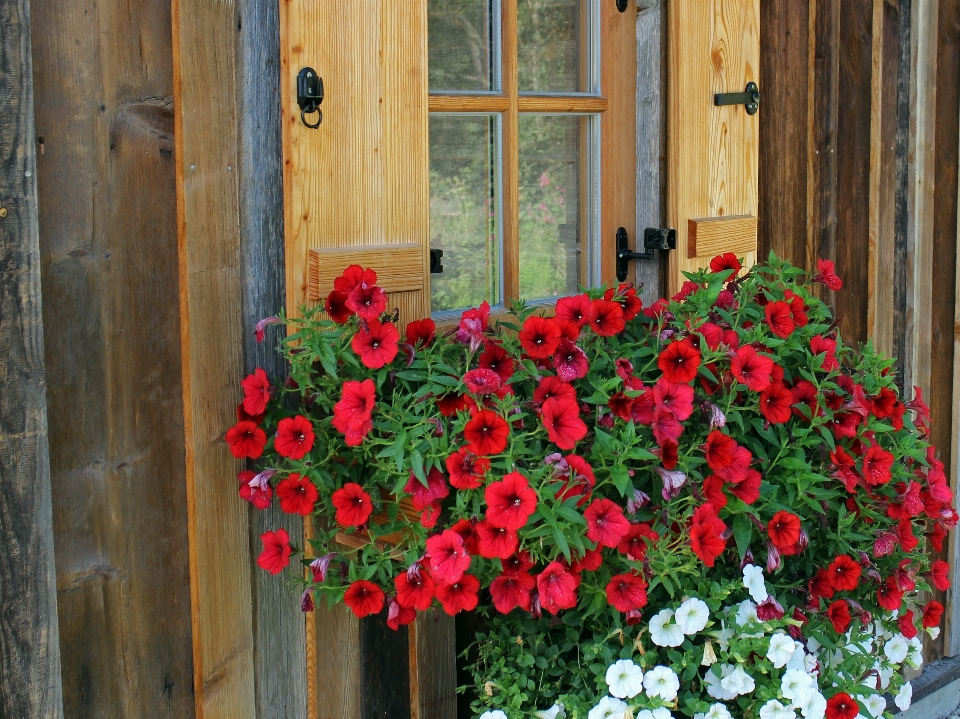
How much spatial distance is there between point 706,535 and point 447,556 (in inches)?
15.4

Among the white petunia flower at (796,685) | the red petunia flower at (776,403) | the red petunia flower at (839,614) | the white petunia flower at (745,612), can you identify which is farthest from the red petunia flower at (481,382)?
the red petunia flower at (839,614)

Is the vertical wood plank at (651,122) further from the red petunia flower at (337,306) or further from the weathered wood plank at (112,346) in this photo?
the weathered wood plank at (112,346)

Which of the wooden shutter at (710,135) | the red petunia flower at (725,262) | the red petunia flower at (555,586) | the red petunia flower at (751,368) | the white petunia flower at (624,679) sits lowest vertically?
the white petunia flower at (624,679)

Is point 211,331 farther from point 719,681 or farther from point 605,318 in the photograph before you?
point 719,681

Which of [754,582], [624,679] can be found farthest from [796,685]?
[624,679]

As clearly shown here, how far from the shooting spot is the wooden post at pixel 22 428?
1.44 m

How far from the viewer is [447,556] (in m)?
1.48

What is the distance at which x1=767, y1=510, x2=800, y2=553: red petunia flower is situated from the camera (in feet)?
5.43

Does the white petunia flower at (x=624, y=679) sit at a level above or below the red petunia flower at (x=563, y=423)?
below

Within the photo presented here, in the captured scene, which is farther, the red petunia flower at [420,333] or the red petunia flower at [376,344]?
the red petunia flower at [420,333]

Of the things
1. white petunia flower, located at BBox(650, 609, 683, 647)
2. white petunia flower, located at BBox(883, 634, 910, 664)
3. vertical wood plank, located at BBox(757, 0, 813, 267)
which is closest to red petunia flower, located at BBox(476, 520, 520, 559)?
white petunia flower, located at BBox(650, 609, 683, 647)

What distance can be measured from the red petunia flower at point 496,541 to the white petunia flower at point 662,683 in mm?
359

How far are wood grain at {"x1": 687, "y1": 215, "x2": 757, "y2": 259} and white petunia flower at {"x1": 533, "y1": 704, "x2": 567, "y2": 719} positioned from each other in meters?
1.07

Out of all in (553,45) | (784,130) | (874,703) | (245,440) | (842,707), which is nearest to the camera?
(245,440)
